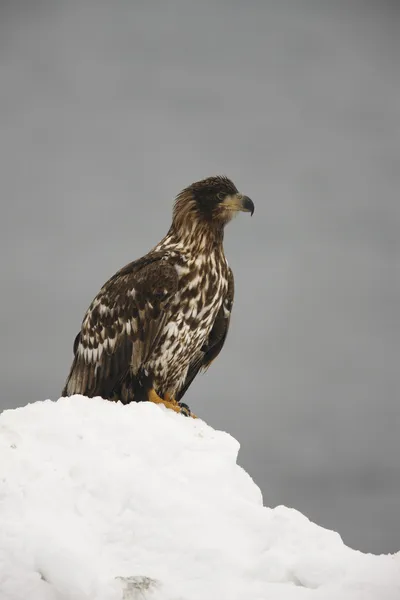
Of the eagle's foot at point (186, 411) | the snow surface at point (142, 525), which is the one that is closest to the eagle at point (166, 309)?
the eagle's foot at point (186, 411)

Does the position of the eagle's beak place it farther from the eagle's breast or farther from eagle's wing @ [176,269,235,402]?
eagle's wing @ [176,269,235,402]

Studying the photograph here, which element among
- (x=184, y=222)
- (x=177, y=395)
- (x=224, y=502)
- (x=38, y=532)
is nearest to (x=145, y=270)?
(x=184, y=222)

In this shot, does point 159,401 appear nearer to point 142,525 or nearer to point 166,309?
point 166,309

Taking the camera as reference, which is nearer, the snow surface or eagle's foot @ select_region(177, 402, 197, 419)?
the snow surface

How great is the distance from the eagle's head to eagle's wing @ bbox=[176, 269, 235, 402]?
0.81 meters

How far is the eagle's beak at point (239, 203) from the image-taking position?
39.1 feet

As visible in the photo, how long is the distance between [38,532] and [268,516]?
2405mm

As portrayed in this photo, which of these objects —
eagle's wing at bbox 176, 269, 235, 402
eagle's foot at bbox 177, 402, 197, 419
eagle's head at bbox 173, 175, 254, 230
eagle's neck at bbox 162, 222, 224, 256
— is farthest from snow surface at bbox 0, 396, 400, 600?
eagle's head at bbox 173, 175, 254, 230

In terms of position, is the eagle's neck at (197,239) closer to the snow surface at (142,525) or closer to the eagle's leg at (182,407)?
the eagle's leg at (182,407)

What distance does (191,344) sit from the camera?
1169 centimetres

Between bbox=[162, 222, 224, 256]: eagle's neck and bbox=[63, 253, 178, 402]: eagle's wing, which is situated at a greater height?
bbox=[162, 222, 224, 256]: eagle's neck

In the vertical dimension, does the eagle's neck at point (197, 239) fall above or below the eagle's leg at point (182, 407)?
above

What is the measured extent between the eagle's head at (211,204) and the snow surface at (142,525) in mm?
3535

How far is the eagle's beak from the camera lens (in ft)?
39.1
